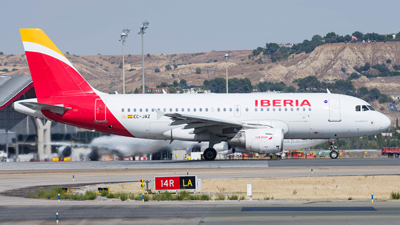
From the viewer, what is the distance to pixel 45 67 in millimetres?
37000

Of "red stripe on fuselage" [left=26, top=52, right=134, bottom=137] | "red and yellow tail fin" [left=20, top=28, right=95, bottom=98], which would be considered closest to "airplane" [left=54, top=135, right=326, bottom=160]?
"red stripe on fuselage" [left=26, top=52, right=134, bottom=137]

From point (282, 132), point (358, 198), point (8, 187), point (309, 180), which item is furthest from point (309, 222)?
point (282, 132)

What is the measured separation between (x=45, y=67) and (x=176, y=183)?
18111 millimetres

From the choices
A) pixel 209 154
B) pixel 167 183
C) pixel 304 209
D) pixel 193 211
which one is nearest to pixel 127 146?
pixel 209 154

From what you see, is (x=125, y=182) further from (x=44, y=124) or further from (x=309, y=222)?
(x=44, y=124)

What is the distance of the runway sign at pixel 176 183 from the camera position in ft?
74.9

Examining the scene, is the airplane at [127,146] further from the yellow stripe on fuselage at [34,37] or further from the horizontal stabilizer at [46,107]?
the yellow stripe on fuselage at [34,37]

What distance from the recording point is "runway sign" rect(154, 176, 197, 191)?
22828mm

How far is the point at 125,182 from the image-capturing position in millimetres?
26969

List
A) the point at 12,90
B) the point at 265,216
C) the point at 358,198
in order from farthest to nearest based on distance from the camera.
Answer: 1. the point at 12,90
2. the point at 358,198
3. the point at 265,216

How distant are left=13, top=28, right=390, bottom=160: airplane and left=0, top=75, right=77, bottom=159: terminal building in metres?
12.4

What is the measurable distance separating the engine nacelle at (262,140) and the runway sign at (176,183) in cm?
1246

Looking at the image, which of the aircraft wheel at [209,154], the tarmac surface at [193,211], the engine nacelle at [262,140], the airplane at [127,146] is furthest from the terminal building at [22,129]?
the tarmac surface at [193,211]

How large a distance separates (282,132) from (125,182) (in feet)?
40.5
